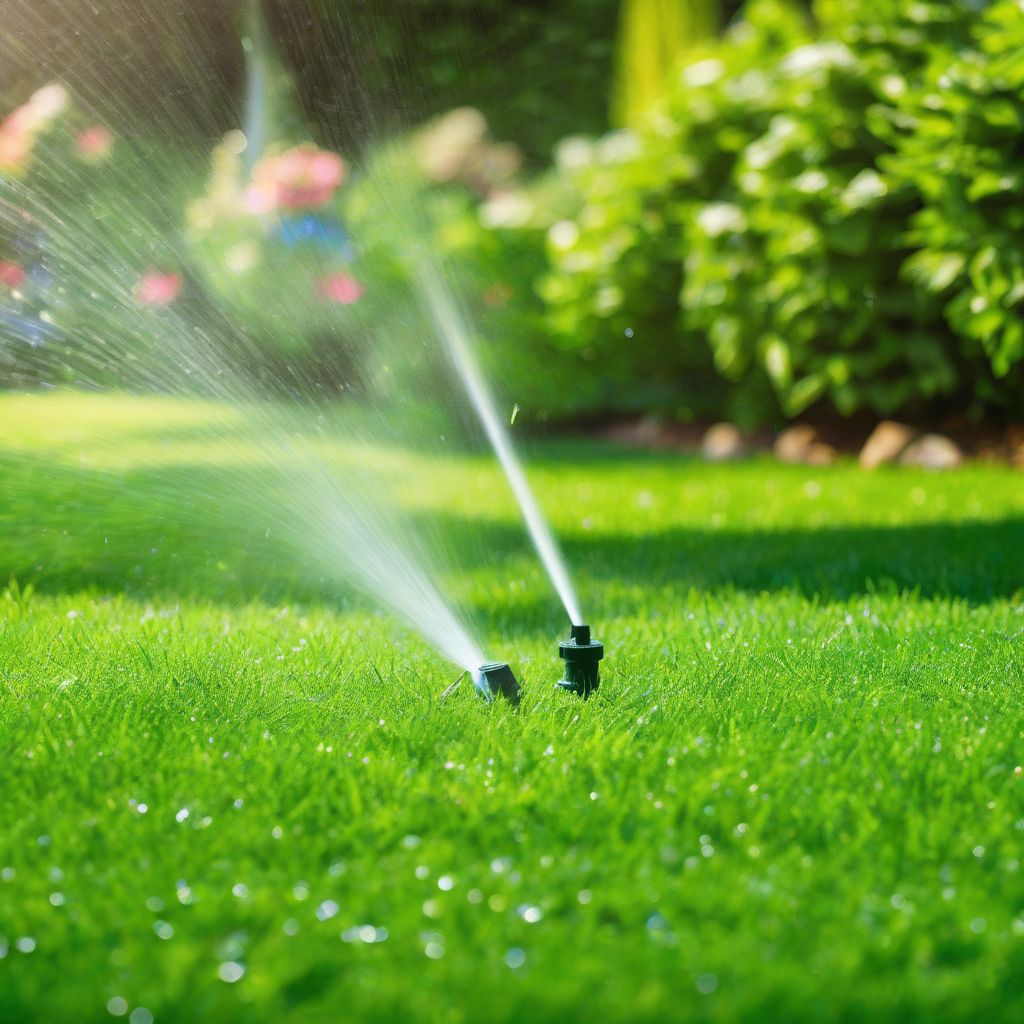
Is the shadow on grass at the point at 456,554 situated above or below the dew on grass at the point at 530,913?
above

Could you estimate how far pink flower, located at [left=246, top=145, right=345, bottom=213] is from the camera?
8336 millimetres

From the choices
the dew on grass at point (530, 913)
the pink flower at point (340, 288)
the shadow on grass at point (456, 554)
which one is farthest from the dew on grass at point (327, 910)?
the pink flower at point (340, 288)

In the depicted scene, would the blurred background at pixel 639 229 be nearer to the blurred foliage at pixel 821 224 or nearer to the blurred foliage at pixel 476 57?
the blurred foliage at pixel 821 224

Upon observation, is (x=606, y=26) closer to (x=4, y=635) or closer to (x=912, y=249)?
(x=912, y=249)

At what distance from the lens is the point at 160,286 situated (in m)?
8.60

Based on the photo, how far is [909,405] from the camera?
7.03m

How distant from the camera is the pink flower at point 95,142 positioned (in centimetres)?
937

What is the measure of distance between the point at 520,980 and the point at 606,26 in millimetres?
15242

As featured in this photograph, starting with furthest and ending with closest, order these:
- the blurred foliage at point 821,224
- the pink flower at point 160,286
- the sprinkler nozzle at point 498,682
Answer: the pink flower at point 160,286 → the blurred foliage at point 821,224 → the sprinkler nozzle at point 498,682

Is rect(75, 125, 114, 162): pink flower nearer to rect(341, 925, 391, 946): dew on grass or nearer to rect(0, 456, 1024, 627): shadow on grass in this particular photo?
rect(0, 456, 1024, 627): shadow on grass

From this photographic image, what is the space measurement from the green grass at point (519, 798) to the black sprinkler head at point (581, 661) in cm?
5

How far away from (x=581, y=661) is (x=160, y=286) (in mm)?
6775

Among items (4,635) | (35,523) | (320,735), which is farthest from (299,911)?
(35,523)

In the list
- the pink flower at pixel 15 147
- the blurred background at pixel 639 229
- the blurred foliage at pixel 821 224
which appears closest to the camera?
the blurred foliage at pixel 821 224
